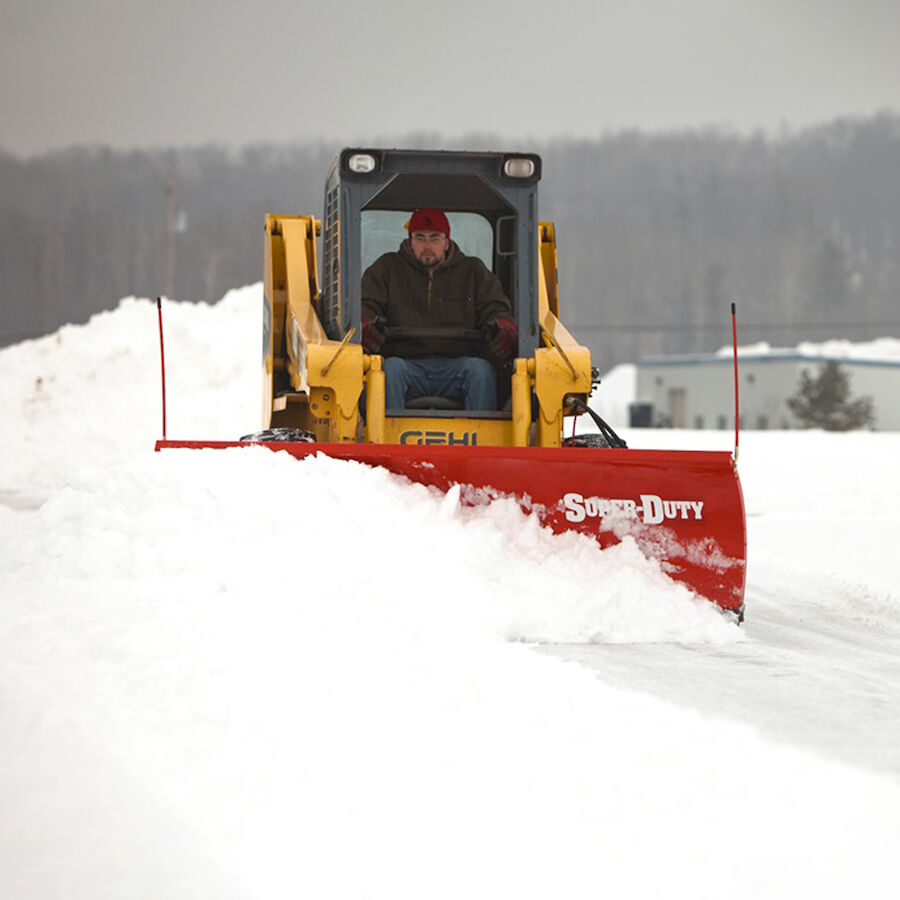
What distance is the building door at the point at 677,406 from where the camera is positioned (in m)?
50.7

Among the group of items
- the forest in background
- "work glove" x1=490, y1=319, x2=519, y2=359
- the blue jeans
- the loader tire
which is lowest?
the loader tire

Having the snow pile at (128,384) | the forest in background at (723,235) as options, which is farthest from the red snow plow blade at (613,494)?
the forest in background at (723,235)

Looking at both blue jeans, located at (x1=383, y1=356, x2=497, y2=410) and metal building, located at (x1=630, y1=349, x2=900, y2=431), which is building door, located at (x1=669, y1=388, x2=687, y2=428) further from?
blue jeans, located at (x1=383, y1=356, x2=497, y2=410)

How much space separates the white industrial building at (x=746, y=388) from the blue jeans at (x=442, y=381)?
40446 mm

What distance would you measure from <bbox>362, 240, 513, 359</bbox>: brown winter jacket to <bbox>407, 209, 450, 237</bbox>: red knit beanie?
109 mm

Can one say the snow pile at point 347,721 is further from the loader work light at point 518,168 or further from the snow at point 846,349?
the snow at point 846,349

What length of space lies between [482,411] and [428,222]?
1.18 metres

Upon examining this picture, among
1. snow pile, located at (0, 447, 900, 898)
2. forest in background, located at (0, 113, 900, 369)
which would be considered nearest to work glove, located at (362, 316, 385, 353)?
snow pile, located at (0, 447, 900, 898)

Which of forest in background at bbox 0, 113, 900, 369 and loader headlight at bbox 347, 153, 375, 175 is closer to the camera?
loader headlight at bbox 347, 153, 375, 175

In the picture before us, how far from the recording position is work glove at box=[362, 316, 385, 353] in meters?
6.96

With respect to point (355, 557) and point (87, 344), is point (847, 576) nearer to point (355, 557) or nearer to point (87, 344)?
point (355, 557)

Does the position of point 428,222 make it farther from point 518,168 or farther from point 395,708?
point 395,708

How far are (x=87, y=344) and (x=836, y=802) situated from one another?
2121 cm

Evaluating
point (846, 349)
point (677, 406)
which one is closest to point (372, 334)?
point (677, 406)
